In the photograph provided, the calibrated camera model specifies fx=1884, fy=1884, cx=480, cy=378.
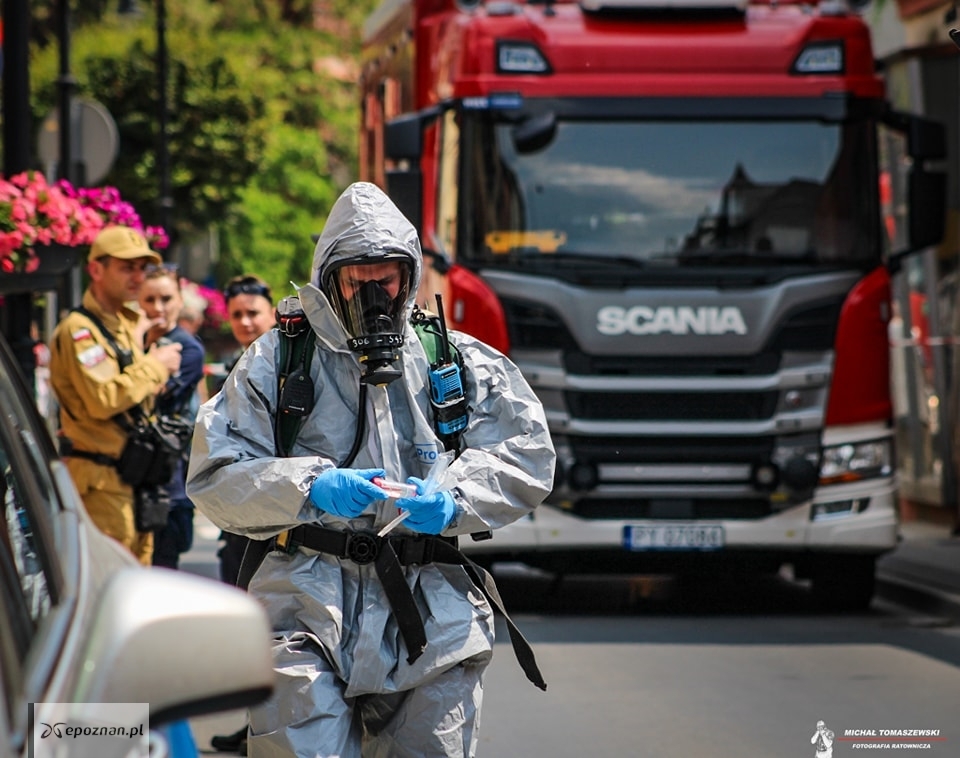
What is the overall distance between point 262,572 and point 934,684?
509cm

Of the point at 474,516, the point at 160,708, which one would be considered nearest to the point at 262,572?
the point at 474,516

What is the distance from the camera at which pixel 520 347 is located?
34.4 feet

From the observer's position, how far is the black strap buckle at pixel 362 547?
13.3 feet

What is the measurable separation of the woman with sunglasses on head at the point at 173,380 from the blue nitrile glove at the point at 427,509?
370 cm

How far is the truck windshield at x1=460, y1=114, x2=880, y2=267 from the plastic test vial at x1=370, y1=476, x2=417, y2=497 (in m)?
6.75

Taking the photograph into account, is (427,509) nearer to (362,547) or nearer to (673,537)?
(362,547)

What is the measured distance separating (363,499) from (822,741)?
3761 millimetres

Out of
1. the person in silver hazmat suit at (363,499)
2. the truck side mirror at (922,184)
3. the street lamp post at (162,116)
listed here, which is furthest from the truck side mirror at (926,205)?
the street lamp post at (162,116)

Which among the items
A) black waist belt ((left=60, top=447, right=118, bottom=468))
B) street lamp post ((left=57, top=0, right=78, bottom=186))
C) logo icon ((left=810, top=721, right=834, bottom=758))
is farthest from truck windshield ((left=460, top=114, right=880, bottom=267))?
street lamp post ((left=57, top=0, right=78, bottom=186))

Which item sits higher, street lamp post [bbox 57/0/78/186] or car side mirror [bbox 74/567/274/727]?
street lamp post [bbox 57/0/78/186]

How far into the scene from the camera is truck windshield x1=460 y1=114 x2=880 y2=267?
1066 cm

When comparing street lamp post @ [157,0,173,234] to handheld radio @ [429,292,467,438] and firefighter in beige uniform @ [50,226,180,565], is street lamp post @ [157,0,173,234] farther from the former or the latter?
handheld radio @ [429,292,467,438]

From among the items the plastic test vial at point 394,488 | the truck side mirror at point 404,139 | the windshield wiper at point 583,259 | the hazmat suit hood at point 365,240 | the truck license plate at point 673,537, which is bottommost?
the truck license plate at point 673,537

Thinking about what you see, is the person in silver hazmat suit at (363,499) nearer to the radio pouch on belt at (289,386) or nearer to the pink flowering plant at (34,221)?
the radio pouch on belt at (289,386)
